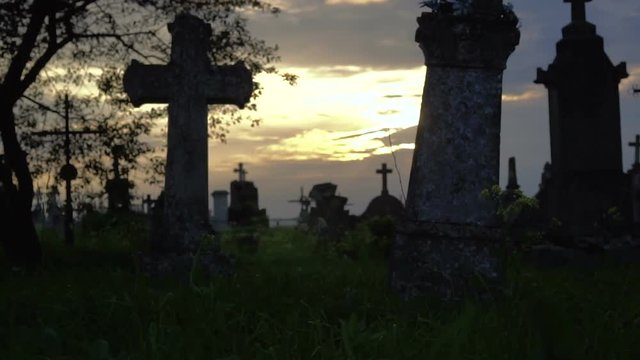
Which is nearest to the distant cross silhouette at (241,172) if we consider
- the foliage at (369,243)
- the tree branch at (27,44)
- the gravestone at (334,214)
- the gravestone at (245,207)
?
the gravestone at (245,207)

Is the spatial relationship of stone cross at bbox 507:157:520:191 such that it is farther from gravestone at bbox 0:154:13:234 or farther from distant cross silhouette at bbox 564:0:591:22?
gravestone at bbox 0:154:13:234

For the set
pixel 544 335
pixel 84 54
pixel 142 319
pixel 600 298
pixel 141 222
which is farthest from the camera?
pixel 141 222

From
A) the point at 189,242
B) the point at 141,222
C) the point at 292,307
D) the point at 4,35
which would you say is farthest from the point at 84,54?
the point at 292,307

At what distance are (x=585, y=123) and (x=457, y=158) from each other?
13.2 meters

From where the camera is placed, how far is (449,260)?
→ 25.8ft

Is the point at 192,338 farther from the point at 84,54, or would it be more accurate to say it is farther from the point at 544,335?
the point at 84,54

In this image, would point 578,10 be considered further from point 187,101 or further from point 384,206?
point 187,101

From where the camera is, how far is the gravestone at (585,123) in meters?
20.1

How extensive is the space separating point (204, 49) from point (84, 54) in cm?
504

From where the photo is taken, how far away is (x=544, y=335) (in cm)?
388

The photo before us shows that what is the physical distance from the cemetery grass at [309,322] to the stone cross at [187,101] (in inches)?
81.9

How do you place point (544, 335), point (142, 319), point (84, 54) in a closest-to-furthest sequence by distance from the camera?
1. point (544, 335)
2. point (142, 319)
3. point (84, 54)

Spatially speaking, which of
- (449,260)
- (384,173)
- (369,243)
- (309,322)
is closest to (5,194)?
(369,243)

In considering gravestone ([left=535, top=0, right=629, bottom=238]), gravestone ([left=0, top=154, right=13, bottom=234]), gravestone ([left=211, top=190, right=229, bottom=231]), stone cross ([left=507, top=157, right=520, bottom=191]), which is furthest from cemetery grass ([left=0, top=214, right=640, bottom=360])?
gravestone ([left=211, top=190, right=229, bottom=231])
